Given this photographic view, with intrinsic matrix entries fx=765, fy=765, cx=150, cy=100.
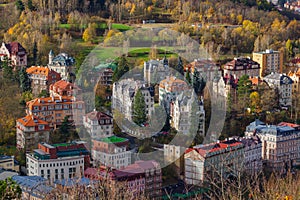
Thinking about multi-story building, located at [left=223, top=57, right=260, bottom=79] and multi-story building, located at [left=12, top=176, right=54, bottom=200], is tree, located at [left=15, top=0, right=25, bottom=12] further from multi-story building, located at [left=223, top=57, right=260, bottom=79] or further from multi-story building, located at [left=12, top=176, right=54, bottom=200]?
multi-story building, located at [left=12, top=176, right=54, bottom=200]

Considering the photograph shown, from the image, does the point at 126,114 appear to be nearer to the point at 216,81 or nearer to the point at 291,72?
the point at 216,81

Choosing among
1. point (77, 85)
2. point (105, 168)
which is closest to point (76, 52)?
point (77, 85)

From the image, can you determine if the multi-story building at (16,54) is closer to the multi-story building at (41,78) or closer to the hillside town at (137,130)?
the hillside town at (137,130)

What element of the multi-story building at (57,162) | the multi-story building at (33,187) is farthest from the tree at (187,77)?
the multi-story building at (33,187)

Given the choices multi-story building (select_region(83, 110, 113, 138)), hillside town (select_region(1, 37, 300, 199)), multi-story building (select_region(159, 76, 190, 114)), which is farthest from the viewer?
multi-story building (select_region(159, 76, 190, 114))

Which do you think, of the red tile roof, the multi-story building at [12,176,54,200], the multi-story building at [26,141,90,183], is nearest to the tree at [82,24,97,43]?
the red tile roof

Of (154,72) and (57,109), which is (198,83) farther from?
(57,109)
